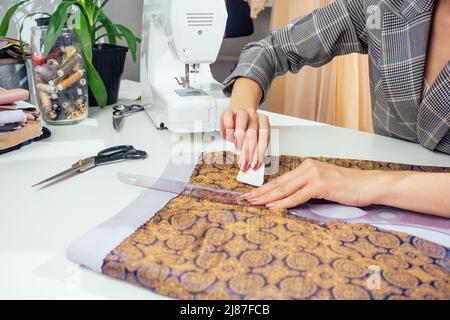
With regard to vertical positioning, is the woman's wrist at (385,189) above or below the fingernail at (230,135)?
below

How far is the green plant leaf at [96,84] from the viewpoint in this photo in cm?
121

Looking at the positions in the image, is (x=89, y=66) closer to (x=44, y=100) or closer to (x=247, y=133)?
(x=44, y=100)

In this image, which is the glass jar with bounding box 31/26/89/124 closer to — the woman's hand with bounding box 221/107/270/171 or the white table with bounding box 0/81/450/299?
the white table with bounding box 0/81/450/299

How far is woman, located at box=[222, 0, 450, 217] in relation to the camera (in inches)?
29.1

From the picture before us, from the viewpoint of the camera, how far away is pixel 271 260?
1.76 ft

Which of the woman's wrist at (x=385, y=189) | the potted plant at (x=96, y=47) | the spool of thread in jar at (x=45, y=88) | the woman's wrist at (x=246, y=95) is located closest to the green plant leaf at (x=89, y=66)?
the potted plant at (x=96, y=47)

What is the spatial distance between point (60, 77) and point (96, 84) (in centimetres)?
11

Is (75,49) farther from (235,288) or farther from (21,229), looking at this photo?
(235,288)

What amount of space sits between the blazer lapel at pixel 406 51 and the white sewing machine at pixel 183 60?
36 centimetres

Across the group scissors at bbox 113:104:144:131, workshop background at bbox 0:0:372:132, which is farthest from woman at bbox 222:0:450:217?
workshop background at bbox 0:0:372:132

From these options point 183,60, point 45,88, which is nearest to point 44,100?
point 45,88

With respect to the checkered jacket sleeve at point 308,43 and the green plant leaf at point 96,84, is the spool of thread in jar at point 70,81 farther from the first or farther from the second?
the checkered jacket sleeve at point 308,43

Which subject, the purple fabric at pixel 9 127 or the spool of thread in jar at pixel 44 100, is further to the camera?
the spool of thread in jar at pixel 44 100

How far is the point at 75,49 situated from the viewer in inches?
45.7
